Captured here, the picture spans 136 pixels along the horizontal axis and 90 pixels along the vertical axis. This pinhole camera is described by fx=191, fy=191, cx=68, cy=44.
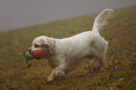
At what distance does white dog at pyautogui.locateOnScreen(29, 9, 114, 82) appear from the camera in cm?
446

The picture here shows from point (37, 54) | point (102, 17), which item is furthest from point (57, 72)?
point (102, 17)

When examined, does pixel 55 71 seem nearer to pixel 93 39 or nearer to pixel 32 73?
pixel 93 39

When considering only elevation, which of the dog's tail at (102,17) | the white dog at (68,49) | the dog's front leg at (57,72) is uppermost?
the dog's tail at (102,17)

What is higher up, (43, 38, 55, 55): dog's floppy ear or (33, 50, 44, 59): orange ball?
(43, 38, 55, 55): dog's floppy ear

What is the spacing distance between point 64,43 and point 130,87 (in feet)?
6.89

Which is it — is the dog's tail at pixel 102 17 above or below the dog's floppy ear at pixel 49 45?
above

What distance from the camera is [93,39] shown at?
16.7 feet

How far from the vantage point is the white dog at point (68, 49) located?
446 centimetres

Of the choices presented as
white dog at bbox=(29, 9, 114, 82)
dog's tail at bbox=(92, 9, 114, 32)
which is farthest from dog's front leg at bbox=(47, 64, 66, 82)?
dog's tail at bbox=(92, 9, 114, 32)

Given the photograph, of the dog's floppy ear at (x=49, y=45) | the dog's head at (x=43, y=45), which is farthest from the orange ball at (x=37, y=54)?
the dog's floppy ear at (x=49, y=45)

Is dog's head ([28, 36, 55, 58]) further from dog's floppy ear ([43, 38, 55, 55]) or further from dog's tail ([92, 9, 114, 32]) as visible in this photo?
dog's tail ([92, 9, 114, 32])

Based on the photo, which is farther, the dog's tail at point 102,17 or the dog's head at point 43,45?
the dog's tail at point 102,17

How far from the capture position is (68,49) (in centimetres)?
480

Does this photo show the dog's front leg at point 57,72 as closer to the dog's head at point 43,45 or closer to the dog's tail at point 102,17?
the dog's head at point 43,45
